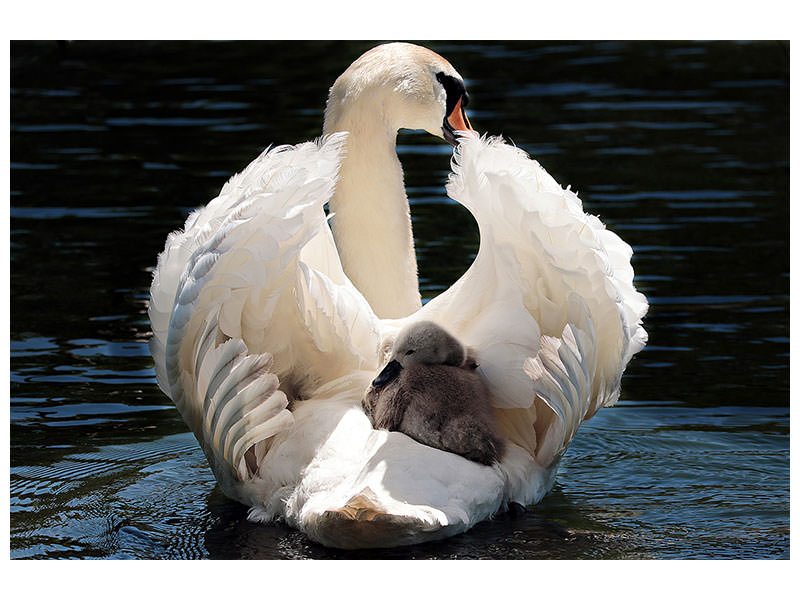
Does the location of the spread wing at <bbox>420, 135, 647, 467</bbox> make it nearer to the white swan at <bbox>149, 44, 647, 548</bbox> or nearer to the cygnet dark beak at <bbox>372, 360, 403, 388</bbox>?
the white swan at <bbox>149, 44, 647, 548</bbox>

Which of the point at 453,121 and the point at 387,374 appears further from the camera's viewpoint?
the point at 453,121

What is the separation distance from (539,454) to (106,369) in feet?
9.70

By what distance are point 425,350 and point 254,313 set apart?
655 mm

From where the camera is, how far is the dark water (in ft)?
17.3

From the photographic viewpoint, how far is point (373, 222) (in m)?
6.18

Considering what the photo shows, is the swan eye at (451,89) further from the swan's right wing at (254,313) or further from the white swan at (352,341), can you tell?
the swan's right wing at (254,313)

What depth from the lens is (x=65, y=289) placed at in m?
8.70

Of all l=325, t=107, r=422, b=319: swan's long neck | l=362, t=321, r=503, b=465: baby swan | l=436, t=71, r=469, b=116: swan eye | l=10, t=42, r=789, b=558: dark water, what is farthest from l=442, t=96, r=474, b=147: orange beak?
l=10, t=42, r=789, b=558: dark water

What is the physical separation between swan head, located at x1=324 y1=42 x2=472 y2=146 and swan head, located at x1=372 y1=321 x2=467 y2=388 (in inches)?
52.7

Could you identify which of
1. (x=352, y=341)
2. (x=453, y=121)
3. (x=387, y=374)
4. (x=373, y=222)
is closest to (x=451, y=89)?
(x=453, y=121)

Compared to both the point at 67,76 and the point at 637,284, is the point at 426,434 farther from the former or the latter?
the point at 67,76

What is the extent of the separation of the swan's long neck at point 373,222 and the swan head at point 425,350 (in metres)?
0.90

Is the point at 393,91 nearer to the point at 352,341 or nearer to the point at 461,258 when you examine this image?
the point at 352,341

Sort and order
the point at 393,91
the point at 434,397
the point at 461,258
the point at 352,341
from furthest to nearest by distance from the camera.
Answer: the point at 461,258 < the point at 393,91 < the point at 352,341 < the point at 434,397
